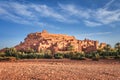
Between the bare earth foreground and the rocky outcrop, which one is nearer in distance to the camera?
the bare earth foreground

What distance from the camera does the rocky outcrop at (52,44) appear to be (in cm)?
11784

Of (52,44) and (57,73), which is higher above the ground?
(52,44)

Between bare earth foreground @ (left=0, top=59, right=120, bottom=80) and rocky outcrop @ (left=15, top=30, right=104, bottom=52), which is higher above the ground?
rocky outcrop @ (left=15, top=30, right=104, bottom=52)

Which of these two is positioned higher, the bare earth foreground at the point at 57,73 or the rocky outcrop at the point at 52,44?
the rocky outcrop at the point at 52,44

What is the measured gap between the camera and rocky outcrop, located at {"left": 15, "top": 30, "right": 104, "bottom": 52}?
118 metres

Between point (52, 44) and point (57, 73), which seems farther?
point (52, 44)

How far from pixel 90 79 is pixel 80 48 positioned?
4730 inches

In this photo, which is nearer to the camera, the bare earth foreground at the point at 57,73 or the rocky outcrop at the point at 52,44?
the bare earth foreground at the point at 57,73

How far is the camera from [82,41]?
459 feet

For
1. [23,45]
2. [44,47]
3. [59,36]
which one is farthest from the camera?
[59,36]

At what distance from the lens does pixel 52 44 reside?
125 meters

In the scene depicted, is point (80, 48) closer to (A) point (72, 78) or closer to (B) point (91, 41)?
(B) point (91, 41)

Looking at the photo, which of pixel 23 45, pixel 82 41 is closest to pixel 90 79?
pixel 23 45

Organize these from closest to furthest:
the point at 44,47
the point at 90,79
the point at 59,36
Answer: the point at 90,79
the point at 44,47
the point at 59,36
